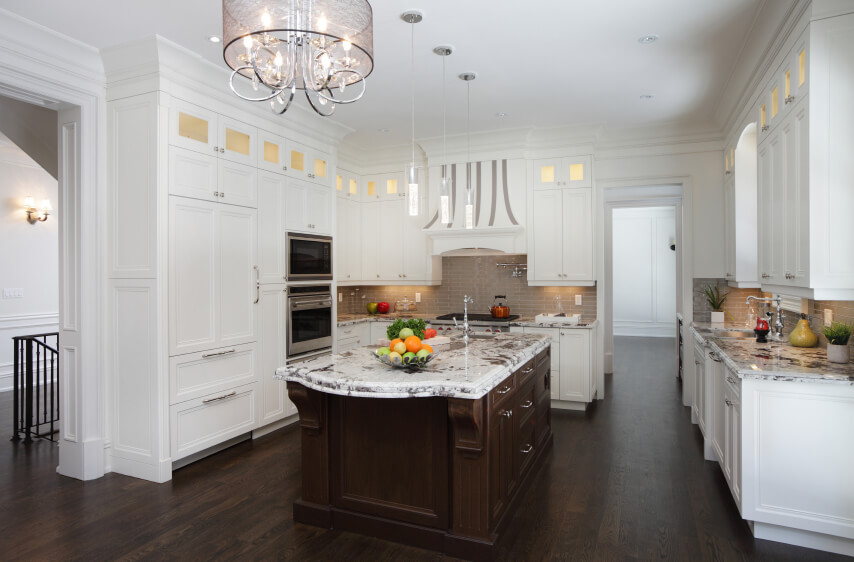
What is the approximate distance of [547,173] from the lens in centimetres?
570

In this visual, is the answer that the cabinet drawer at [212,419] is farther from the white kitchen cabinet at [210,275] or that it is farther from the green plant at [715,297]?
the green plant at [715,297]

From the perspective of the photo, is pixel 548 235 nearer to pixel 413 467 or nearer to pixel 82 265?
pixel 413 467

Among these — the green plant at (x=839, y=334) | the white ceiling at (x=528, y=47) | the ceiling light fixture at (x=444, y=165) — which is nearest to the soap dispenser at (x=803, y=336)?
the green plant at (x=839, y=334)

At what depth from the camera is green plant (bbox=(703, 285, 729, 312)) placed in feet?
17.1

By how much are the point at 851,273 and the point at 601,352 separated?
3.32 m

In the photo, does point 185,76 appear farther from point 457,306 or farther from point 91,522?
point 457,306

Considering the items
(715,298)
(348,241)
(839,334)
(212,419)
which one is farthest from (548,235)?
(212,419)

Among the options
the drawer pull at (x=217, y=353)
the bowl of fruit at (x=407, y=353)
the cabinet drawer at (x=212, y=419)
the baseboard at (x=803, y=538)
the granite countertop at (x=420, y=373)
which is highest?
the bowl of fruit at (x=407, y=353)

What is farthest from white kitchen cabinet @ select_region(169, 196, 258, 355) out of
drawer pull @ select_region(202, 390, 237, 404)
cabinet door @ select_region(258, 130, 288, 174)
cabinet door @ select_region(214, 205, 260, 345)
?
cabinet door @ select_region(258, 130, 288, 174)

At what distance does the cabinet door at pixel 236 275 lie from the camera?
399 cm

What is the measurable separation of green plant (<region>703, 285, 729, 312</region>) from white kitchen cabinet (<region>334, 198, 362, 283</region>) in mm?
3965

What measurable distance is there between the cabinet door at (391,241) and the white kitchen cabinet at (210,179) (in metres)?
2.29

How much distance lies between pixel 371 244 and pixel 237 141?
2.55 meters

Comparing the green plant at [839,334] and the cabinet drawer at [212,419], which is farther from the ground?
the green plant at [839,334]
